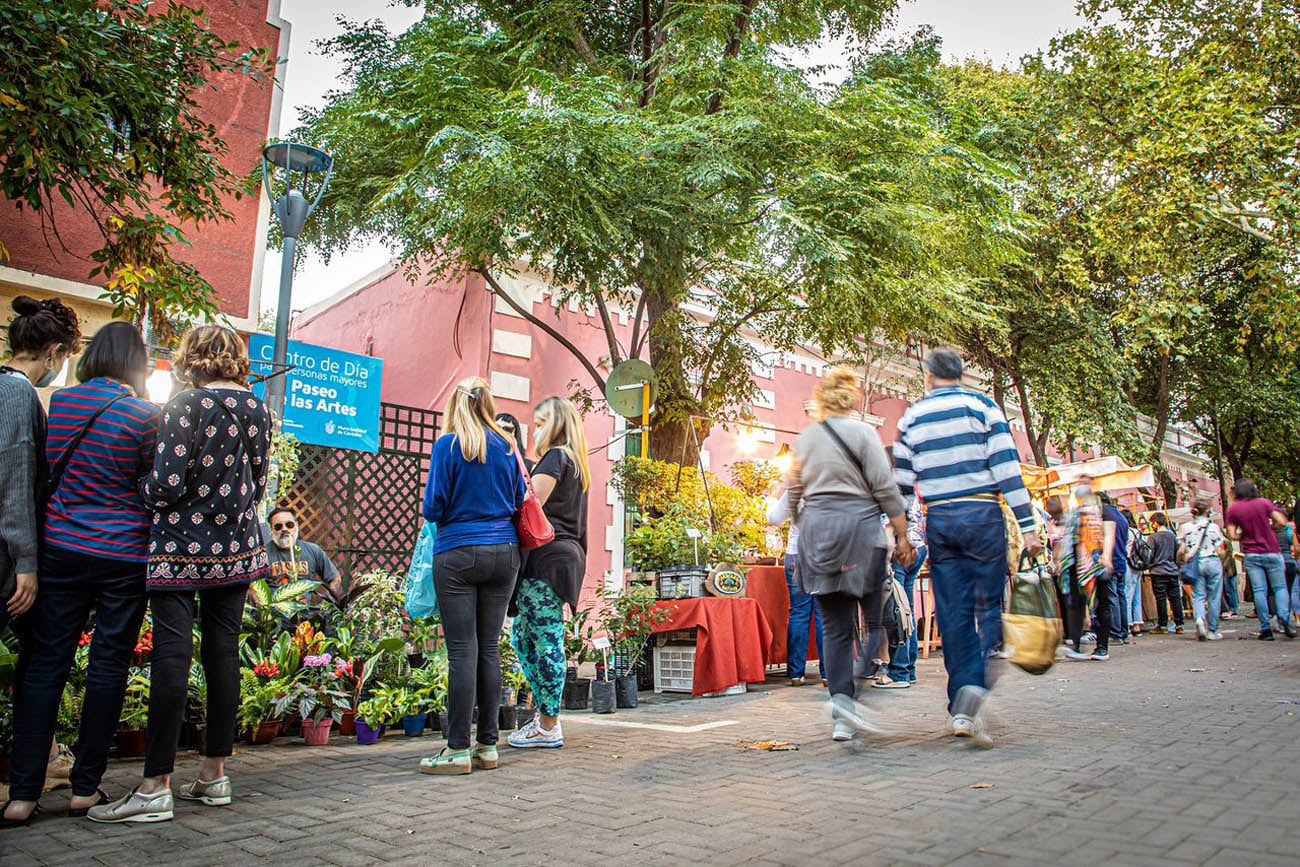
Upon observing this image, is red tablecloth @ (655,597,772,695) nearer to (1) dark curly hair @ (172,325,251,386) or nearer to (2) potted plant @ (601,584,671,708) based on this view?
(2) potted plant @ (601,584,671,708)

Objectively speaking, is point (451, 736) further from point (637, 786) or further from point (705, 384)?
point (705, 384)

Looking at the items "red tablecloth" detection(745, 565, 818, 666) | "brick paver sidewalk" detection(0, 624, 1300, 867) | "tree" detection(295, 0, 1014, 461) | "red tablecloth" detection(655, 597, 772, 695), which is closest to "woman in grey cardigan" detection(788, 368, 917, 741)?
"brick paver sidewalk" detection(0, 624, 1300, 867)

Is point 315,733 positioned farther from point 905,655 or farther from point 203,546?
point 905,655

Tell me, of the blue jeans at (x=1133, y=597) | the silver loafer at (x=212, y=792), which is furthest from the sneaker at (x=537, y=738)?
the blue jeans at (x=1133, y=597)

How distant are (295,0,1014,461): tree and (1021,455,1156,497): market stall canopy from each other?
3.74m

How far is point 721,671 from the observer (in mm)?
7984

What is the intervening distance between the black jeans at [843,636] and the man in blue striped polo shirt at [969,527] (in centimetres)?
35

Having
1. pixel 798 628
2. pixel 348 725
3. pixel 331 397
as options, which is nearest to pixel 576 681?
pixel 348 725

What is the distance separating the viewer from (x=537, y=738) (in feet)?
17.6

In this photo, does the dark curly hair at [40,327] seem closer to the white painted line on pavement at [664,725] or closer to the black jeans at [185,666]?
the black jeans at [185,666]

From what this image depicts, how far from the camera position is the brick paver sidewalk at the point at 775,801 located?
9.78 feet

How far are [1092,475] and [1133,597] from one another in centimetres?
207

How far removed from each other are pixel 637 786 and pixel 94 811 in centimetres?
221

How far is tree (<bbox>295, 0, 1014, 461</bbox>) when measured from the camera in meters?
10.3
